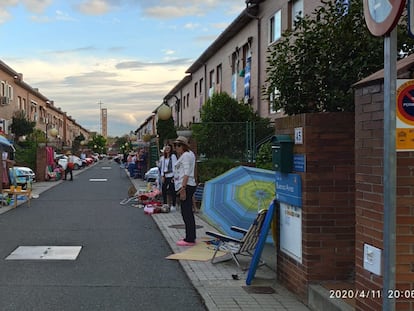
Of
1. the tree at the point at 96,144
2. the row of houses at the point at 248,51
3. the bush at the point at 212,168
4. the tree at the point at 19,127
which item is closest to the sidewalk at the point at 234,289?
the row of houses at the point at 248,51

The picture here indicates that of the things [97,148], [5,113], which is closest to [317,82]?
[5,113]

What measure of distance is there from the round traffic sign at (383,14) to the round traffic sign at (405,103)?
52 cm

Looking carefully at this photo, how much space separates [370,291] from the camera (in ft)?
14.2

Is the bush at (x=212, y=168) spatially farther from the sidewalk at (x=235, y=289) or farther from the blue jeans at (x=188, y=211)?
the sidewalk at (x=235, y=289)

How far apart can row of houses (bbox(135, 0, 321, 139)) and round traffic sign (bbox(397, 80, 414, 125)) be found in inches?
437

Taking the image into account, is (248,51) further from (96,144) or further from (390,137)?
(96,144)

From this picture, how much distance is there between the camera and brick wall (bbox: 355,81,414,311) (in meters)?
4.06

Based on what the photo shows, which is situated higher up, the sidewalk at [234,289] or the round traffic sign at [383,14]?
the round traffic sign at [383,14]

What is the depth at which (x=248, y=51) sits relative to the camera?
2581cm

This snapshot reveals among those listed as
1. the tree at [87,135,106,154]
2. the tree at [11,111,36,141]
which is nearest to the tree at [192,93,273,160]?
the tree at [11,111,36,141]

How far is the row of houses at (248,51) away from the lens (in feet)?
66.5

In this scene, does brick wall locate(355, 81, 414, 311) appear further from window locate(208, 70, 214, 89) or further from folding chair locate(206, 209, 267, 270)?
window locate(208, 70, 214, 89)

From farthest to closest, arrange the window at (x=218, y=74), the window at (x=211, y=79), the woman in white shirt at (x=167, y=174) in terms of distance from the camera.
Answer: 1. the window at (x=211, y=79)
2. the window at (x=218, y=74)
3. the woman in white shirt at (x=167, y=174)

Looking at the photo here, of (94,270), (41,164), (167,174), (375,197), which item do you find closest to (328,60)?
(375,197)
